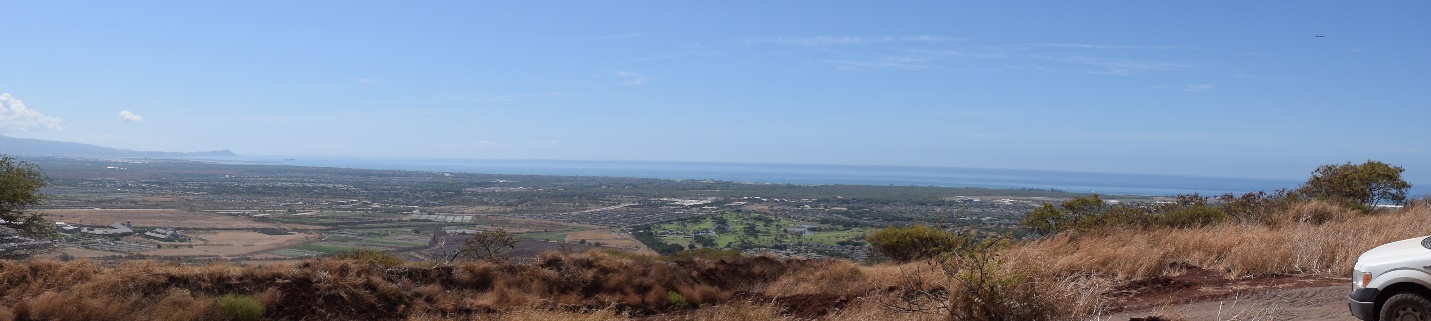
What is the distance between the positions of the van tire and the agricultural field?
23.0 m

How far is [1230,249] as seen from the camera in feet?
36.9

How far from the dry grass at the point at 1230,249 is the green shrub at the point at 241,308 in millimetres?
9244

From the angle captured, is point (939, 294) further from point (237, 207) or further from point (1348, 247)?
point (237, 207)

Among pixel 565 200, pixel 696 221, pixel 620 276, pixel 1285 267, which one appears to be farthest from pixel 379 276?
pixel 565 200

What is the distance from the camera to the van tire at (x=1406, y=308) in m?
5.93

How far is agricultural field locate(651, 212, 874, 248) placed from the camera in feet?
114

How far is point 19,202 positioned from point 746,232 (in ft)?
99.4

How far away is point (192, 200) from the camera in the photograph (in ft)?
185

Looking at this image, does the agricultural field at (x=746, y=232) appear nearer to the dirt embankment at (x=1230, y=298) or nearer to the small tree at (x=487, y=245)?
the small tree at (x=487, y=245)

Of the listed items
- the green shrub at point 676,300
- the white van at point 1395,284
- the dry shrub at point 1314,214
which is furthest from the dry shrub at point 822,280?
the dry shrub at point 1314,214

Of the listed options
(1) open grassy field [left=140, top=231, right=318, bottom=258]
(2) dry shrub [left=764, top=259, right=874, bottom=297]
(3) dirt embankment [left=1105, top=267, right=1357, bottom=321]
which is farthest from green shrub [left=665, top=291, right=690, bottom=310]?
(1) open grassy field [left=140, top=231, right=318, bottom=258]

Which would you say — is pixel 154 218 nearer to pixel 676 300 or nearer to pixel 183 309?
pixel 183 309

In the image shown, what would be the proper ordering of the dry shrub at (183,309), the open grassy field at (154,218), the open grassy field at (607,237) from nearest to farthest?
1. the dry shrub at (183,309)
2. the open grassy field at (607,237)
3. the open grassy field at (154,218)

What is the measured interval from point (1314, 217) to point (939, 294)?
13.4m
